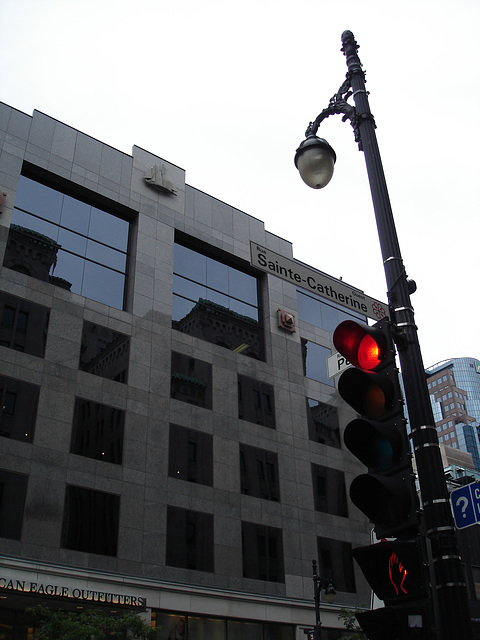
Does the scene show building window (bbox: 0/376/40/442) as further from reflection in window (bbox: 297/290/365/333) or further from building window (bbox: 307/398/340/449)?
reflection in window (bbox: 297/290/365/333)

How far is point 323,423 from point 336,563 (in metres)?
7.44

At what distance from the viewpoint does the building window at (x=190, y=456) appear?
94.3 feet

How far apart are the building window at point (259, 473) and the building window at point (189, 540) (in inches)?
125

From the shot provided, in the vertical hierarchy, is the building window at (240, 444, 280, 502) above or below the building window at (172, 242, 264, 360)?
below

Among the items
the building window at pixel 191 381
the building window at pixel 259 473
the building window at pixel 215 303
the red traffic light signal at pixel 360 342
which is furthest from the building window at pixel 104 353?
the red traffic light signal at pixel 360 342

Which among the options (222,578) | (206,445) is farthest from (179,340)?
(222,578)

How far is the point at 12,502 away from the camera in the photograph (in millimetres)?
23469

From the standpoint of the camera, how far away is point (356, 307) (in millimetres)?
7395

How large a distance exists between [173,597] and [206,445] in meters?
6.91

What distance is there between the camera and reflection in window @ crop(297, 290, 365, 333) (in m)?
39.2

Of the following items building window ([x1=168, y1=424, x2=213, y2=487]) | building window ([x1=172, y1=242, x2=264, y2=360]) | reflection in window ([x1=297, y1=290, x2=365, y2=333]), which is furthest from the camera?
reflection in window ([x1=297, y1=290, x2=365, y2=333])

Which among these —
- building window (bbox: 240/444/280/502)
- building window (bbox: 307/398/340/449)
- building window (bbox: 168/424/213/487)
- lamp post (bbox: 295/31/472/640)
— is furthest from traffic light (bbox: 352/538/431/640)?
building window (bbox: 307/398/340/449)

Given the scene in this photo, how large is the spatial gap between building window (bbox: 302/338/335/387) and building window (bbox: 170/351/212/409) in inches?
295

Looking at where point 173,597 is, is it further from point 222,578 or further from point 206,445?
point 206,445
